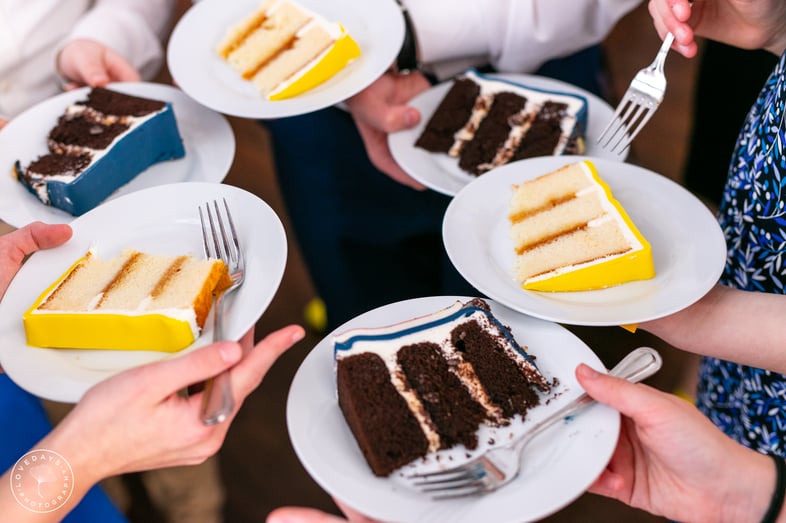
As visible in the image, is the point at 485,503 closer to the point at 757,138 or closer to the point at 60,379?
the point at 60,379

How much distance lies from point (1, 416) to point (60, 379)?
376 mm

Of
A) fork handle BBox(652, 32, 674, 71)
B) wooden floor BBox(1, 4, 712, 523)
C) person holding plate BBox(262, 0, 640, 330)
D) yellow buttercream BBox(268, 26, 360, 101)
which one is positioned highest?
fork handle BBox(652, 32, 674, 71)

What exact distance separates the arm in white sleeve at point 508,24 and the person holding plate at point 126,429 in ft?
3.89

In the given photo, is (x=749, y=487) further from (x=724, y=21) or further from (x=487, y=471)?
(x=724, y=21)

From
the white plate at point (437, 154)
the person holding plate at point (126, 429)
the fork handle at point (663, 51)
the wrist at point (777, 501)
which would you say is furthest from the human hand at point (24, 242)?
the wrist at point (777, 501)

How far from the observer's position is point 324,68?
164 cm

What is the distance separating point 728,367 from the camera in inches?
58.8

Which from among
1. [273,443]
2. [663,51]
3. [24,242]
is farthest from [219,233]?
[273,443]

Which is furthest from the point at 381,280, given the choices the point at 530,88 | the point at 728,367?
the point at 728,367

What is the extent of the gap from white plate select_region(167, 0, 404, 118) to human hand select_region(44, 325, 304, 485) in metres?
0.72

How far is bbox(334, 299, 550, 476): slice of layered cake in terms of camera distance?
108 cm

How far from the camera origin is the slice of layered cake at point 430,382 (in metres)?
1.08

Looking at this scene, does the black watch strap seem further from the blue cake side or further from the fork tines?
the fork tines

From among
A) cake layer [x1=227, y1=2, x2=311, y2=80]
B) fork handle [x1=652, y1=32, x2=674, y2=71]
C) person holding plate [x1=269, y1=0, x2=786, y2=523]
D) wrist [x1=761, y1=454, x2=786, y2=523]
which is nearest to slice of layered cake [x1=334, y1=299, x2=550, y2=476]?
person holding plate [x1=269, y1=0, x2=786, y2=523]
